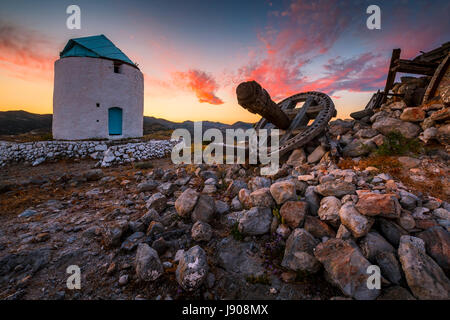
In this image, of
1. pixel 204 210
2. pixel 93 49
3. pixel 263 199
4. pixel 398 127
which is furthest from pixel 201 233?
pixel 93 49

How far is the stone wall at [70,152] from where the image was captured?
34.4ft

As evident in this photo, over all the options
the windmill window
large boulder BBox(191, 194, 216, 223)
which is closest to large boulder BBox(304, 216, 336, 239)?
large boulder BBox(191, 194, 216, 223)

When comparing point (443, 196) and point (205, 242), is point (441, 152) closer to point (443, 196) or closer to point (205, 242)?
point (443, 196)

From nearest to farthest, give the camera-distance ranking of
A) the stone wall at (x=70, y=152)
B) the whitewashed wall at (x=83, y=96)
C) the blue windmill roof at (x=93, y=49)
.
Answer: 1. the stone wall at (x=70, y=152)
2. the whitewashed wall at (x=83, y=96)
3. the blue windmill roof at (x=93, y=49)

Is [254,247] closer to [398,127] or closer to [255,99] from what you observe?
[255,99]

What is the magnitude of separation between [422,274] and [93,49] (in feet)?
64.0

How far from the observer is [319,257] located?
208 cm

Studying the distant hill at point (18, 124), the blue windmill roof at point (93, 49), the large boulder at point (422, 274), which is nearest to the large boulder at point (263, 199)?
the large boulder at point (422, 274)

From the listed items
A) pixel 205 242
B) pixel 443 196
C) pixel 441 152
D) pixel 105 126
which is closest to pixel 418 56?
pixel 441 152

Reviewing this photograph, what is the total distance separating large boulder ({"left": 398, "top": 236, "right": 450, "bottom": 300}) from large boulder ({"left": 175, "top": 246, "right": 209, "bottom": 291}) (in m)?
2.06

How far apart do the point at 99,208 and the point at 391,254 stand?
523 cm

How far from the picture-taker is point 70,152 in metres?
11.3

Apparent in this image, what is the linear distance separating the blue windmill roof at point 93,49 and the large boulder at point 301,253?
17.6 meters

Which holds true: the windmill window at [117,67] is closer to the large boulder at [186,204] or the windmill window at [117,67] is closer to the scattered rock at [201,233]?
the large boulder at [186,204]
